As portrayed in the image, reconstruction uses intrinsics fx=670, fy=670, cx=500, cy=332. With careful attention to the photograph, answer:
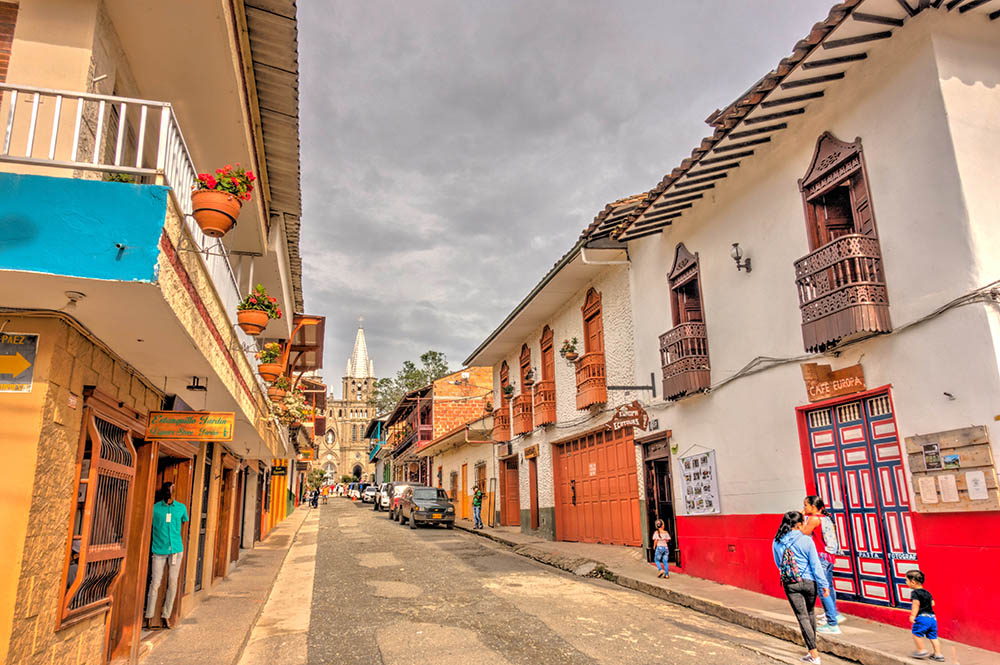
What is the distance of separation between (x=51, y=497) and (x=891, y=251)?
8.64m

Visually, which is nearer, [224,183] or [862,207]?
[224,183]

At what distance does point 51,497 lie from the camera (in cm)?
470

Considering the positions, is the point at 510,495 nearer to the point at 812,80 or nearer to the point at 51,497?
the point at 812,80

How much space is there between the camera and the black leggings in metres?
6.57

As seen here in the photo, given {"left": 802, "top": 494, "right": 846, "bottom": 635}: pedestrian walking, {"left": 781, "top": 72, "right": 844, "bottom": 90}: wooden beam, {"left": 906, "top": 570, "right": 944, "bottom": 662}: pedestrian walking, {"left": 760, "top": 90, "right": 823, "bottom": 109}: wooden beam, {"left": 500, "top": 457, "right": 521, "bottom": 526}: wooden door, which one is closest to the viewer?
{"left": 906, "top": 570, "right": 944, "bottom": 662}: pedestrian walking

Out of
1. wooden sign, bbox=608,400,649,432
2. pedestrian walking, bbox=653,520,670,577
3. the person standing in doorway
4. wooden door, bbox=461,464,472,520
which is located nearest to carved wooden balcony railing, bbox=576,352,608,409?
wooden sign, bbox=608,400,649,432

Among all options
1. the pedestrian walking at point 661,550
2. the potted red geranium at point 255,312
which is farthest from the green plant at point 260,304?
the pedestrian walking at point 661,550

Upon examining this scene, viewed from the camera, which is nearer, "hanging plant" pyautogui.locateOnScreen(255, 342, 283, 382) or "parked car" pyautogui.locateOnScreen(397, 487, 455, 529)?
"hanging plant" pyautogui.locateOnScreen(255, 342, 283, 382)

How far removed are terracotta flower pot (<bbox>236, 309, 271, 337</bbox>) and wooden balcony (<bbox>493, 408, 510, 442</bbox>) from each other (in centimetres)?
1684

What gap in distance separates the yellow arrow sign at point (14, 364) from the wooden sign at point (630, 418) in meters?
10.5

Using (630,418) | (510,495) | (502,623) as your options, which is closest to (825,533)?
(502,623)

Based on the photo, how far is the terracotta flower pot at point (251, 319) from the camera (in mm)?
7715

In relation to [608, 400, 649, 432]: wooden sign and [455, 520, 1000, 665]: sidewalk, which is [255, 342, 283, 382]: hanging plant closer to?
[608, 400, 649, 432]: wooden sign

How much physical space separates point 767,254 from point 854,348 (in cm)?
222
